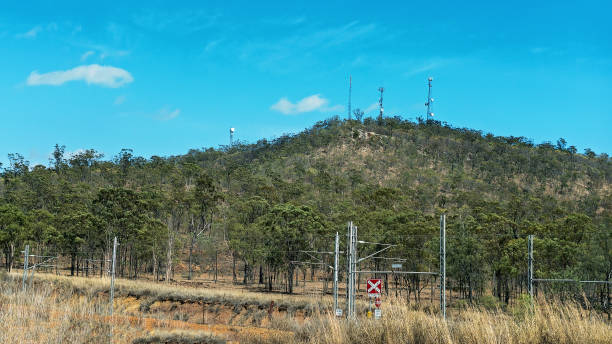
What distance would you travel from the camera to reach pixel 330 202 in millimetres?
76812

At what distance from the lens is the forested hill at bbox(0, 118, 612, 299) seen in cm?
4697

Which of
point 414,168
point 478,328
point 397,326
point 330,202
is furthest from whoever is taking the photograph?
point 414,168

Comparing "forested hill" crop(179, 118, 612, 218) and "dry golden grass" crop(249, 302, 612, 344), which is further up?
"forested hill" crop(179, 118, 612, 218)

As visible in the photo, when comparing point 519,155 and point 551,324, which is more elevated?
point 519,155

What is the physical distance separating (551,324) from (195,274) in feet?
222

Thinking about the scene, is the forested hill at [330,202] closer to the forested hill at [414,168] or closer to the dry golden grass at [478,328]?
the forested hill at [414,168]

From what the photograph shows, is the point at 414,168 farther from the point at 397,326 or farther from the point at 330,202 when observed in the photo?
the point at 397,326

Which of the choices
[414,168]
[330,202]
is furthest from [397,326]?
[414,168]

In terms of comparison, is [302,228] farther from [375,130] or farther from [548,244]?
[375,130]

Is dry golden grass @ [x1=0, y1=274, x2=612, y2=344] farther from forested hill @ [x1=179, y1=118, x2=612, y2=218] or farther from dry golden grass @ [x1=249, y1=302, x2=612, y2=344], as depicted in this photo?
forested hill @ [x1=179, y1=118, x2=612, y2=218]

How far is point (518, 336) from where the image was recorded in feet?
24.8

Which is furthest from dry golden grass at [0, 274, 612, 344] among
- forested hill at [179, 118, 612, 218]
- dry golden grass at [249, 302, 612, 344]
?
forested hill at [179, 118, 612, 218]

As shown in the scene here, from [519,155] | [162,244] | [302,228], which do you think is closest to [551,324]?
[302,228]

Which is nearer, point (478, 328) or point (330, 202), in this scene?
point (478, 328)
